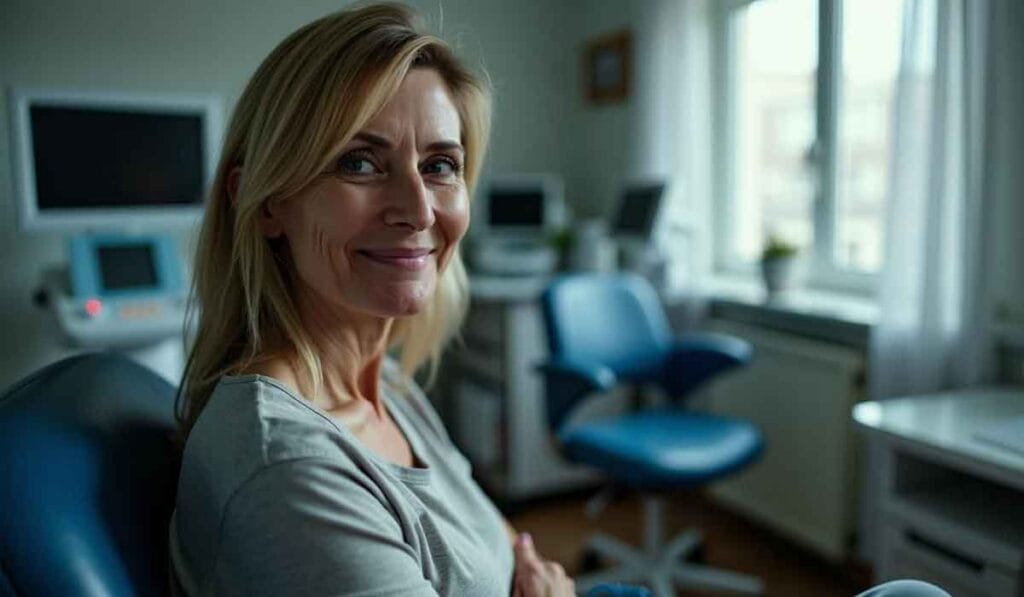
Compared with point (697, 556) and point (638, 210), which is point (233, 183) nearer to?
point (697, 556)

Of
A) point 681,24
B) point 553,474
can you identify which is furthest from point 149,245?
point 681,24

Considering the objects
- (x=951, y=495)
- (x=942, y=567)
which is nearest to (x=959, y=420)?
(x=951, y=495)

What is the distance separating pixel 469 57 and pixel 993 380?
1.58 meters

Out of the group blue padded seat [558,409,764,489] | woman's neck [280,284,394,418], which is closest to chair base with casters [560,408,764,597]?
blue padded seat [558,409,764,489]

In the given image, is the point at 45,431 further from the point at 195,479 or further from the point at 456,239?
the point at 456,239

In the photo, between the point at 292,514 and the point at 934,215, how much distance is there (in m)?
1.79

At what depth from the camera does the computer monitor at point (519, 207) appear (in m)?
3.13

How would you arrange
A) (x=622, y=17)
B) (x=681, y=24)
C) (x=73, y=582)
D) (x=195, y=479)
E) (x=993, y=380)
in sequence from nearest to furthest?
(x=73, y=582)
(x=195, y=479)
(x=993, y=380)
(x=681, y=24)
(x=622, y=17)

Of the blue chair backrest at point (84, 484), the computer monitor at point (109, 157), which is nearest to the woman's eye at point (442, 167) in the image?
the blue chair backrest at point (84, 484)

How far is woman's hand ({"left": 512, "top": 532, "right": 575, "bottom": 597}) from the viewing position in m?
0.95

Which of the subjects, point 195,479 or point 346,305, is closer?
point 195,479

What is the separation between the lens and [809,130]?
252 cm

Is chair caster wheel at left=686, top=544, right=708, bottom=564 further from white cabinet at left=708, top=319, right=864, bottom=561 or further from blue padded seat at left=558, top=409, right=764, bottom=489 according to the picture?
blue padded seat at left=558, top=409, right=764, bottom=489

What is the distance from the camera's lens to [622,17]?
311 centimetres
